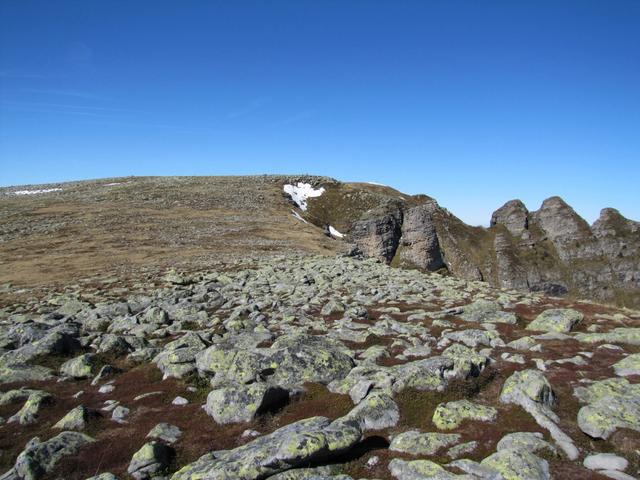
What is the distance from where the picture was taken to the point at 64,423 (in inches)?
561

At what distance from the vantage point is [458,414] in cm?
1291

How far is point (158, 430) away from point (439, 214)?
72.5m

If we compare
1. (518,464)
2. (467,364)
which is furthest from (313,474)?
(467,364)

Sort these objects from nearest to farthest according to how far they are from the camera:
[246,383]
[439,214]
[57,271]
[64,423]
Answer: [64,423]
[246,383]
[57,271]
[439,214]

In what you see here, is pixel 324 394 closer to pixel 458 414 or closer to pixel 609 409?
pixel 458 414

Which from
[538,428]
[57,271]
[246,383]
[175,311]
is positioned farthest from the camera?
[57,271]

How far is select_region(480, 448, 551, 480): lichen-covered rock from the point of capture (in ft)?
31.1

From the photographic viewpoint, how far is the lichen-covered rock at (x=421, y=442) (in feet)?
37.1

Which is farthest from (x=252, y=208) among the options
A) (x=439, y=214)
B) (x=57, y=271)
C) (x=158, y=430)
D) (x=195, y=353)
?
(x=158, y=430)

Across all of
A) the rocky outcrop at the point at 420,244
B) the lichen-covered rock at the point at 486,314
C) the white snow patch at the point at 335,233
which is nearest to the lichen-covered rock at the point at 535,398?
the lichen-covered rock at the point at 486,314

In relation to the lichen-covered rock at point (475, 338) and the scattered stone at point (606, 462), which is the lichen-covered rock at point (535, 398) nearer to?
the scattered stone at point (606, 462)

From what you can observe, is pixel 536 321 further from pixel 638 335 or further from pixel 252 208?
pixel 252 208

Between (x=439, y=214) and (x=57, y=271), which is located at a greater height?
(x=439, y=214)

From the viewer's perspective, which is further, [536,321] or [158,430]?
[536,321]
